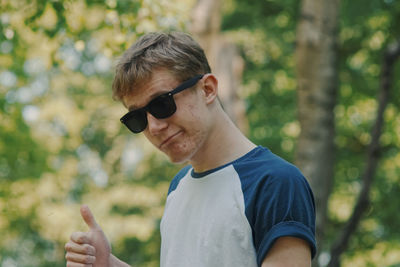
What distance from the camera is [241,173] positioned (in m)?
1.75

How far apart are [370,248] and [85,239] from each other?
361 inches

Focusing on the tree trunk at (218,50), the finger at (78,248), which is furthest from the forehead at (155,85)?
the tree trunk at (218,50)

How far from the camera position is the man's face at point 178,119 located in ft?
5.89

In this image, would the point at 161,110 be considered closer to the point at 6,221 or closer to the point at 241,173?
the point at 241,173

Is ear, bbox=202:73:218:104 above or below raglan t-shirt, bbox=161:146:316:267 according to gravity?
above

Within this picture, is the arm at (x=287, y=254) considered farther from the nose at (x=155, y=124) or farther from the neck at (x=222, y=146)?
the nose at (x=155, y=124)

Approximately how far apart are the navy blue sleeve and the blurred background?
749 mm

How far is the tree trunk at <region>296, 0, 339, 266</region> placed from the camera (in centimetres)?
495

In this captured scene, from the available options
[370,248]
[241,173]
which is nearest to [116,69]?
[241,173]

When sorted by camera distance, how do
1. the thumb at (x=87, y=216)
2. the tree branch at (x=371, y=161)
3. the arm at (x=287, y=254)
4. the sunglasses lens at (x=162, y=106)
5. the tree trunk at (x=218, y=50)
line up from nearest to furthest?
the arm at (x=287, y=254), the sunglasses lens at (x=162, y=106), the thumb at (x=87, y=216), the tree branch at (x=371, y=161), the tree trunk at (x=218, y=50)

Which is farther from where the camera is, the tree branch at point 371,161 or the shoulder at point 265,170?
the tree branch at point 371,161

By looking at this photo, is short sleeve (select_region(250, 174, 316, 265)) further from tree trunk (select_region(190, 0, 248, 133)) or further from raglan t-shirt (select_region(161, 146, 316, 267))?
tree trunk (select_region(190, 0, 248, 133))

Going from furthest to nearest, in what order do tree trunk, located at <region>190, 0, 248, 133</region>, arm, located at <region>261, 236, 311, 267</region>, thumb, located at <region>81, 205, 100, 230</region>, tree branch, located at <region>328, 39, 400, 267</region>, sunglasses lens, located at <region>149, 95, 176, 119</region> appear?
tree trunk, located at <region>190, 0, 248, 133</region>, tree branch, located at <region>328, 39, 400, 267</region>, thumb, located at <region>81, 205, 100, 230</region>, sunglasses lens, located at <region>149, 95, 176, 119</region>, arm, located at <region>261, 236, 311, 267</region>

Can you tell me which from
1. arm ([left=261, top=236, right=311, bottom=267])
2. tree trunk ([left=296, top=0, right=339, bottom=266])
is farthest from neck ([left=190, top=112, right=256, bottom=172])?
tree trunk ([left=296, top=0, right=339, bottom=266])
